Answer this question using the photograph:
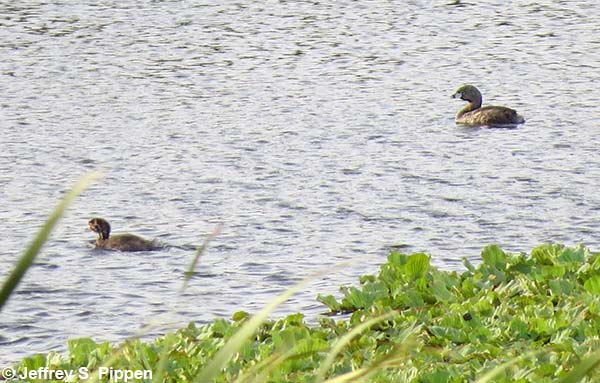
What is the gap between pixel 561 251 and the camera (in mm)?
11633

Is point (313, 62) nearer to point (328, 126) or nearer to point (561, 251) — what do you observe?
point (328, 126)

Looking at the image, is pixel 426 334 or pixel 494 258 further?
pixel 494 258

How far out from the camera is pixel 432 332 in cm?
915

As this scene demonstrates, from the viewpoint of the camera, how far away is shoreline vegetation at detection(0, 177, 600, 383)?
8.09 meters

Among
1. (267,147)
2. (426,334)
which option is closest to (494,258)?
(426,334)

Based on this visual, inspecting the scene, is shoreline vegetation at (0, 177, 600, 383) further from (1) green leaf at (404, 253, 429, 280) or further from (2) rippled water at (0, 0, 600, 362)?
(2) rippled water at (0, 0, 600, 362)

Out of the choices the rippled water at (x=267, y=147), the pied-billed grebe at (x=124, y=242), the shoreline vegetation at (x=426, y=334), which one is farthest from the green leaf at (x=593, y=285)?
the pied-billed grebe at (x=124, y=242)

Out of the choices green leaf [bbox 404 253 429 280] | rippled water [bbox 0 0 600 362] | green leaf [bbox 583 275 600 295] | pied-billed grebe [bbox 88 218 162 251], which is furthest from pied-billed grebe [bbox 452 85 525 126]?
green leaf [bbox 583 275 600 295]

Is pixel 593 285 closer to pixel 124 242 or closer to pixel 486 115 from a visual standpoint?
pixel 124 242

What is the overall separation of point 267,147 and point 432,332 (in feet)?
32.7

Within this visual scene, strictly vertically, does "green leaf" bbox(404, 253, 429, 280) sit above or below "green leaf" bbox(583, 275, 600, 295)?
below

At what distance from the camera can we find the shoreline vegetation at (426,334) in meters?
8.09

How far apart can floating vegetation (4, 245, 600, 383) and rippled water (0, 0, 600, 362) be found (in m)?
0.74

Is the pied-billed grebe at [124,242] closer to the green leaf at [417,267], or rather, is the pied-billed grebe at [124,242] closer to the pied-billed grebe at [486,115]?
the green leaf at [417,267]
